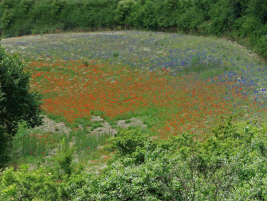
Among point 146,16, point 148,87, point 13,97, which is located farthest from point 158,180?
point 146,16

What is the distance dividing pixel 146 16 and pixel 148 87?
97.6 ft

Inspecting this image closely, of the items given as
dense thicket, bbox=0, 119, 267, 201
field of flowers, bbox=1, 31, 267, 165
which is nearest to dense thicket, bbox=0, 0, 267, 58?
field of flowers, bbox=1, 31, 267, 165

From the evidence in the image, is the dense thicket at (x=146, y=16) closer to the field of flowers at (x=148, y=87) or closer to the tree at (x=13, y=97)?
the field of flowers at (x=148, y=87)

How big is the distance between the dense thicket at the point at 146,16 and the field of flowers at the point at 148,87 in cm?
487

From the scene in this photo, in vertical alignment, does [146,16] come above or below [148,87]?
above

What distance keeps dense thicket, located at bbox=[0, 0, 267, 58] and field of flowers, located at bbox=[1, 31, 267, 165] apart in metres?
4.87

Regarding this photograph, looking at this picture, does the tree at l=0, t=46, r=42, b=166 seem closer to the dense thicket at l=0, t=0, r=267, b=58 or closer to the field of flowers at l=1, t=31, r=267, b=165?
the field of flowers at l=1, t=31, r=267, b=165

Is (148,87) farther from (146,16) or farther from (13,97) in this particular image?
(146,16)

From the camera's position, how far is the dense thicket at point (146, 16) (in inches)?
1141

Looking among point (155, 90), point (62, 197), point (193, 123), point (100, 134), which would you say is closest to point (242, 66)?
point (155, 90)

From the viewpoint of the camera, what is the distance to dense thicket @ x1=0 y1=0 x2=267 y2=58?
95.1 ft

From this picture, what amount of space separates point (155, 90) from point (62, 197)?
11525 millimetres

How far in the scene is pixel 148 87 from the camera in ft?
57.8

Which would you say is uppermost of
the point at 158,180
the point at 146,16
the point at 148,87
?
the point at 146,16
